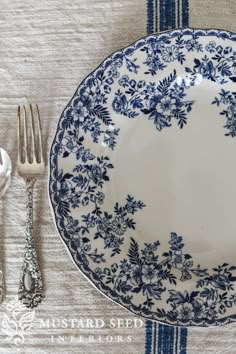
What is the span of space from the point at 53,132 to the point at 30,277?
17 centimetres

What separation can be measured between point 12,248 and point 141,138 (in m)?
0.19

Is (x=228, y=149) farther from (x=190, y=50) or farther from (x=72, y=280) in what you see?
(x=72, y=280)

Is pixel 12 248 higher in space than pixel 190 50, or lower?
lower

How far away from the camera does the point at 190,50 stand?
69 cm

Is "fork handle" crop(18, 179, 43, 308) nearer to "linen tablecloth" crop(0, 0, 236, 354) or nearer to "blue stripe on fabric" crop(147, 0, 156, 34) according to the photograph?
"linen tablecloth" crop(0, 0, 236, 354)

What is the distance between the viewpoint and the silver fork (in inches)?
26.2

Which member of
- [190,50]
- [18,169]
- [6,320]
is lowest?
[6,320]

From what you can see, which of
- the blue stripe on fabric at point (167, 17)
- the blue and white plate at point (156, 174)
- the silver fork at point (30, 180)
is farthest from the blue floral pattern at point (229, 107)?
the silver fork at point (30, 180)

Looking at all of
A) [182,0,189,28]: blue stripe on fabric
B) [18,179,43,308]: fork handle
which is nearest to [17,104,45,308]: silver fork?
[18,179,43,308]: fork handle

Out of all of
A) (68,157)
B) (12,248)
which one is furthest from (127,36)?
(12,248)

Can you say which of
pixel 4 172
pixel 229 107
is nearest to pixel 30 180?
pixel 4 172

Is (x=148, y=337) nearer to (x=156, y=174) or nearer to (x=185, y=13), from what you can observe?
(x=156, y=174)

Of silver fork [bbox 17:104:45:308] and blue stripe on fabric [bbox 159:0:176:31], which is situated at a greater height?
blue stripe on fabric [bbox 159:0:176:31]

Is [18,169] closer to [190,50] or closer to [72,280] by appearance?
[72,280]
